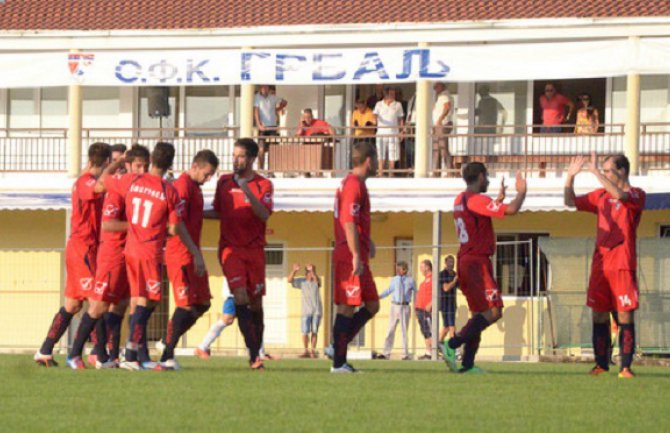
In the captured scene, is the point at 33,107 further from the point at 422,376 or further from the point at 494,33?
the point at 422,376

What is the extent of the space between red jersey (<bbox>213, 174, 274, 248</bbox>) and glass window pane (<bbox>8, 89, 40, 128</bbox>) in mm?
22960

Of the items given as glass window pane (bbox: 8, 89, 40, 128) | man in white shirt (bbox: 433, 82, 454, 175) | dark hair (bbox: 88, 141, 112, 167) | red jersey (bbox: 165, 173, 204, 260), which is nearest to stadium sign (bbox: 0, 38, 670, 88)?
man in white shirt (bbox: 433, 82, 454, 175)

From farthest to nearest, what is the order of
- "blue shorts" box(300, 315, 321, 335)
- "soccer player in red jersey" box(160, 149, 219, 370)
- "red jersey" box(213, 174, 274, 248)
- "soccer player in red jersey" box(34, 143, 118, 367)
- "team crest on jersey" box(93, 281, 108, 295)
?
"blue shorts" box(300, 315, 321, 335), "soccer player in red jersey" box(34, 143, 118, 367), "team crest on jersey" box(93, 281, 108, 295), "soccer player in red jersey" box(160, 149, 219, 370), "red jersey" box(213, 174, 274, 248)

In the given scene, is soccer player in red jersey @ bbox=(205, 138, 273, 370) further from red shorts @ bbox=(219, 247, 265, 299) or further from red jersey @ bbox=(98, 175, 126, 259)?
red jersey @ bbox=(98, 175, 126, 259)

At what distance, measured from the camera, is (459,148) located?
3319 centimetres

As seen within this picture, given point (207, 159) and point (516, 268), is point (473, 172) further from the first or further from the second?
point (516, 268)

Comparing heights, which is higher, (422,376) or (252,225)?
(252,225)

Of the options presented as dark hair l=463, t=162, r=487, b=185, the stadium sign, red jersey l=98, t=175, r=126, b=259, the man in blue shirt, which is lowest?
the man in blue shirt

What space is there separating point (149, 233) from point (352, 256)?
1686 millimetres

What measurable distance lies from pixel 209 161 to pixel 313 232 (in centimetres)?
1931

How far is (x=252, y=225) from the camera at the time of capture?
1388 cm

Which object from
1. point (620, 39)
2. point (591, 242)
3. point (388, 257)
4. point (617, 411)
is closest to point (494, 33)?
point (620, 39)

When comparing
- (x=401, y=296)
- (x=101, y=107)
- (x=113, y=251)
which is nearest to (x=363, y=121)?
(x=401, y=296)

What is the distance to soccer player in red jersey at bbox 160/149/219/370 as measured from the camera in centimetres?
1405
